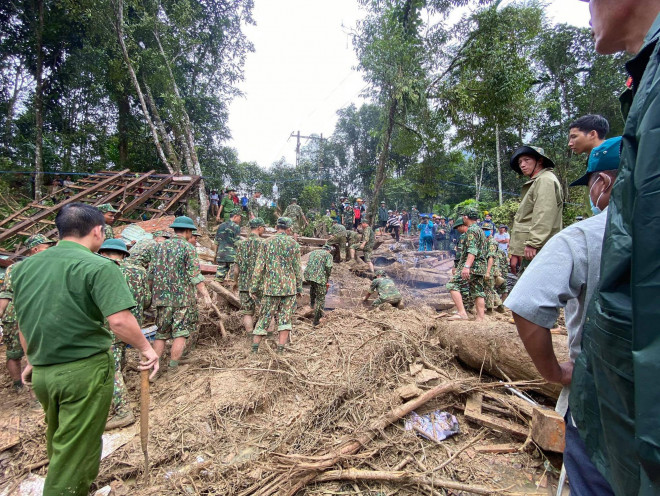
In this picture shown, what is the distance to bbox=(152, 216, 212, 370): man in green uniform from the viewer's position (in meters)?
4.41

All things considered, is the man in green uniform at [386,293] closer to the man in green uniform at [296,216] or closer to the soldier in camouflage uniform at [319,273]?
the soldier in camouflage uniform at [319,273]

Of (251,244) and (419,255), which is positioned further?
(419,255)

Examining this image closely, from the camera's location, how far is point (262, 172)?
1973 cm

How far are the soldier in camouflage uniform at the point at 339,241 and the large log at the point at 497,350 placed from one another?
23.9 feet

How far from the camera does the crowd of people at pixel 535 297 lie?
677 mm

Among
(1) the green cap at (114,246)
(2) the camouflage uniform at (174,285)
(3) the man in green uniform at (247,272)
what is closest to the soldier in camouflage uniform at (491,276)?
(3) the man in green uniform at (247,272)

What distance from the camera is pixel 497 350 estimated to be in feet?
10.8

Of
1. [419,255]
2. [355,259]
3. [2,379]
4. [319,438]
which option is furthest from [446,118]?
[2,379]

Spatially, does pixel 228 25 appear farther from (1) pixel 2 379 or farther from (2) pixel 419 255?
(1) pixel 2 379

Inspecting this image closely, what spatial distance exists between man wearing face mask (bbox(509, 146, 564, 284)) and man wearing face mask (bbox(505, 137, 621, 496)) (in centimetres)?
212

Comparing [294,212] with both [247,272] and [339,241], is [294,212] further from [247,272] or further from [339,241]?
[247,272]

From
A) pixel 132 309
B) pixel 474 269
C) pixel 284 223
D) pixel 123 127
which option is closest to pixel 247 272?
pixel 284 223

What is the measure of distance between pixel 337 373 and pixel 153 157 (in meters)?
16.6

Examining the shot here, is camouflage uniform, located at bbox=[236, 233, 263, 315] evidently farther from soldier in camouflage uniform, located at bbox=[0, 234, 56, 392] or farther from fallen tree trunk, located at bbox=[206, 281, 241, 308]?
soldier in camouflage uniform, located at bbox=[0, 234, 56, 392]
